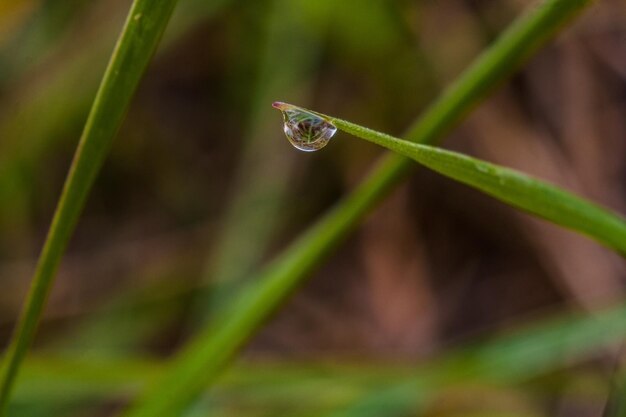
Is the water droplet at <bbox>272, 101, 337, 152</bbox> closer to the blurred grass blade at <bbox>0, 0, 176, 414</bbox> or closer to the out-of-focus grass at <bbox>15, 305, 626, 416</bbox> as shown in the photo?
the blurred grass blade at <bbox>0, 0, 176, 414</bbox>

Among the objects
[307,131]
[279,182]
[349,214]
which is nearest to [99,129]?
[307,131]

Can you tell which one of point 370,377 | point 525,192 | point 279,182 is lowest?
point 525,192

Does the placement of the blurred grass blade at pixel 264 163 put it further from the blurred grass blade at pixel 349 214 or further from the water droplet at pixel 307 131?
the water droplet at pixel 307 131

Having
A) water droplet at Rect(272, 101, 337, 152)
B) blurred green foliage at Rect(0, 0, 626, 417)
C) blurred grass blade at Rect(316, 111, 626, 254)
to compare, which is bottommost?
blurred grass blade at Rect(316, 111, 626, 254)

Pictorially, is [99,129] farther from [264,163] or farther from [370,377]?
[264,163]

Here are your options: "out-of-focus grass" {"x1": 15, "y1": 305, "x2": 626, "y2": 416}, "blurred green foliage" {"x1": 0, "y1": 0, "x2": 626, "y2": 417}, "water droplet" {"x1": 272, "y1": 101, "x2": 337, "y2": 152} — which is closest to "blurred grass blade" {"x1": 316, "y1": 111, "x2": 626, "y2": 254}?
"water droplet" {"x1": 272, "y1": 101, "x2": 337, "y2": 152}

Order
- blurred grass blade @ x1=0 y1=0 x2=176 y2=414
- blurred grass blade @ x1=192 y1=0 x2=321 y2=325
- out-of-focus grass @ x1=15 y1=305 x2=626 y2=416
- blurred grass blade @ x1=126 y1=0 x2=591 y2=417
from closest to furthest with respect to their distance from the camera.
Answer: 1. blurred grass blade @ x1=0 y1=0 x2=176 y2=414
2. blurred grass blade @ x1=126 y1=0 x2=591 y2=417
3. out-of-focus grass @ x1=15 y1=305 x2=626 y2=416
4. blurred grass blade @ x1=192 y1=0 x2=321 y2=325

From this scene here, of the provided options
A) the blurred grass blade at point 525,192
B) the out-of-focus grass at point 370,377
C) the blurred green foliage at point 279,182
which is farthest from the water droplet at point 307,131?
the blurred green foliage at point 279,182
